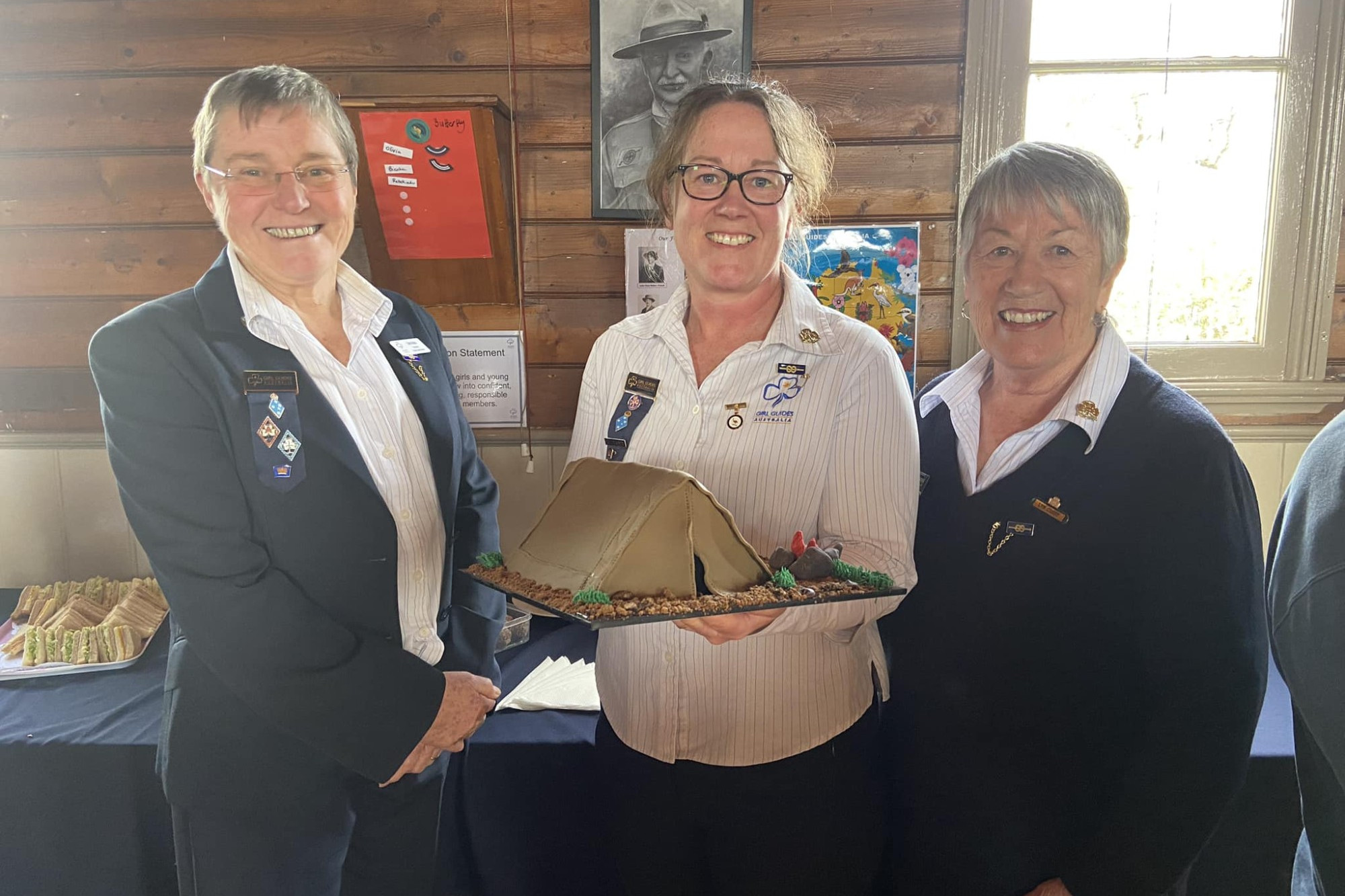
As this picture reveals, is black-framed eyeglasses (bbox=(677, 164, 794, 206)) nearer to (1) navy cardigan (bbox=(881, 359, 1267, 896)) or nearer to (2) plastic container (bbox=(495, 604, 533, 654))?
(1) navy cardigan (bbox=(881, 359, 1267, 896))

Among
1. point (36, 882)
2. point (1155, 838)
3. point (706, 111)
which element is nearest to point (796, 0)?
point (706, 111)

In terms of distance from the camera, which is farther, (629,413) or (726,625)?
(629,413)

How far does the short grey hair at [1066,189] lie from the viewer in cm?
125

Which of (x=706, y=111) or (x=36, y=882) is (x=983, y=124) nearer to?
(x=706, y=111)

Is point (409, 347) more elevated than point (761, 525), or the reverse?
point (409, 347)

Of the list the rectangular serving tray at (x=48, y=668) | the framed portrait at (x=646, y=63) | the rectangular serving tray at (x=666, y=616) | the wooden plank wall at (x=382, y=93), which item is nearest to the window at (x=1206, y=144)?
the wooden plank wall at (x=382, y=93)

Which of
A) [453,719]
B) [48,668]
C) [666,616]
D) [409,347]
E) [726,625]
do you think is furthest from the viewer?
[48,668]

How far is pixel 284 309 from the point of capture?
1.26m

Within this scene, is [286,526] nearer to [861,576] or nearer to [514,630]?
[861,576]

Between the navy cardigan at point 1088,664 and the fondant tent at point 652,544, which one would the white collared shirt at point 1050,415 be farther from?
the fondant tent at point 652,544

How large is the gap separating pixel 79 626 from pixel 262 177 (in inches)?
62.7

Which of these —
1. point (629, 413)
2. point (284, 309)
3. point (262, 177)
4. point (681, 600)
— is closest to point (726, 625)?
point (681, 600)

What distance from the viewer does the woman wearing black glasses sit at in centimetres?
118

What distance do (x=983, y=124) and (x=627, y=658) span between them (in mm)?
1873
